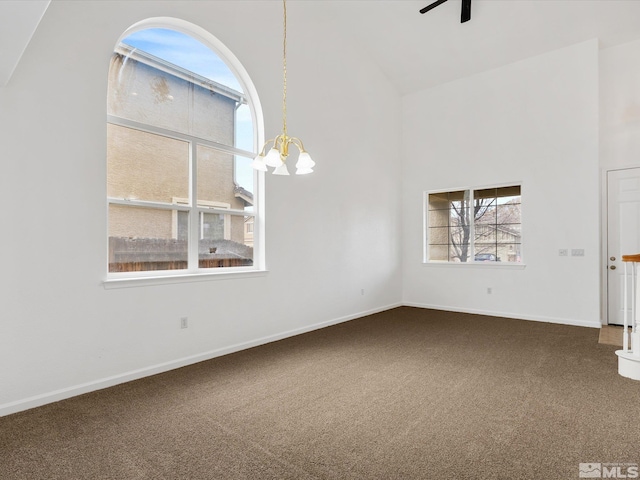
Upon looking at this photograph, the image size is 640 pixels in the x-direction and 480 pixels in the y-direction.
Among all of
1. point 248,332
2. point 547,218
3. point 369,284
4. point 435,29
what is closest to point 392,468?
point 248,332

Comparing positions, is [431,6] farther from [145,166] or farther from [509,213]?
[145,166]

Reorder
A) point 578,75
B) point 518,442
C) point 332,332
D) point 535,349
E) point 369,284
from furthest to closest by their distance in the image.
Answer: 1. point 369,284
2. point 578,75
3. point 332,332
4. point 535,349
5. point 518,442

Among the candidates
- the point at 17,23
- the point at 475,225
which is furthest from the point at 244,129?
the point at 475,225

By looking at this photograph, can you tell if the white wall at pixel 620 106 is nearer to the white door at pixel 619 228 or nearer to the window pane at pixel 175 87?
the white door at pixel 619 228

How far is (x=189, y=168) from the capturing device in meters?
4.00

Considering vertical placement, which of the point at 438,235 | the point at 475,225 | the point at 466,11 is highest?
the point at 466,11

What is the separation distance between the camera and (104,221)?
320cm

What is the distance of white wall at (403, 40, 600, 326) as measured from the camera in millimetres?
5520

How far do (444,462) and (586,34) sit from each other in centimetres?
621

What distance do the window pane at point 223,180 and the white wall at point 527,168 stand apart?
150 inches

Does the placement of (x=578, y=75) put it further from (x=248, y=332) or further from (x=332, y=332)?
(x=248, y=332)

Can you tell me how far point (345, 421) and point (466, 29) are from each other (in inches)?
231

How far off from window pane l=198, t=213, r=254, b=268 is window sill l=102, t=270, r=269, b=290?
0.17 meters

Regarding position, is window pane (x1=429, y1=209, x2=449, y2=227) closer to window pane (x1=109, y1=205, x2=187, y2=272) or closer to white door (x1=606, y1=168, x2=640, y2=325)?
white door (x1=606, y1=168, x2=640, y2=325)
